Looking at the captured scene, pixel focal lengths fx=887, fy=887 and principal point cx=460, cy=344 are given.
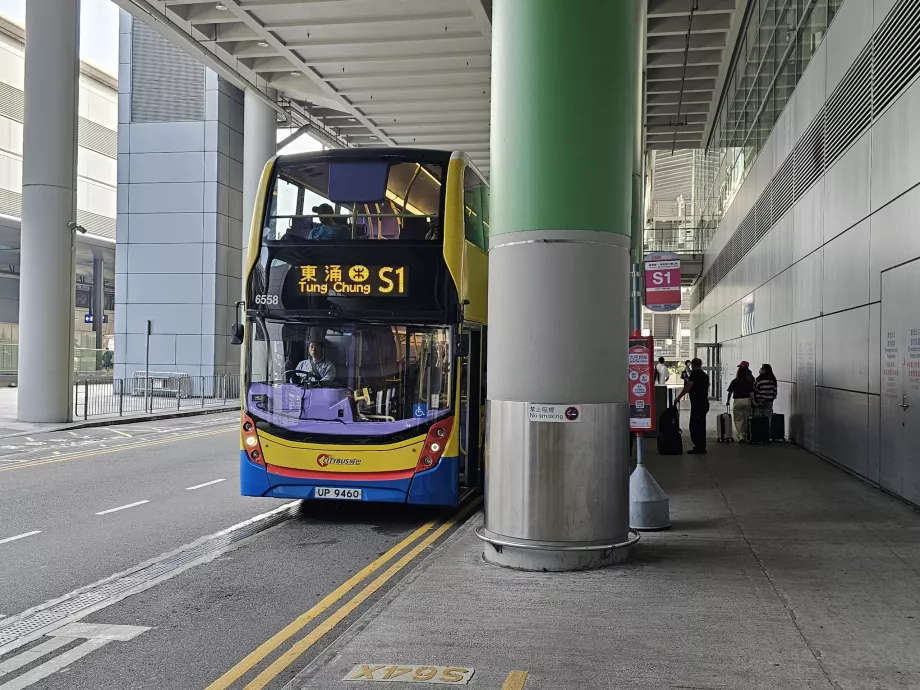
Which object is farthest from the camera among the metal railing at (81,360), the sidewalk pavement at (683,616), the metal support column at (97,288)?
the metal support column at (97,288)

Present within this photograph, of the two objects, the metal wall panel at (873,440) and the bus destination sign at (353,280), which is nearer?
the bus destination sign at (353,280)

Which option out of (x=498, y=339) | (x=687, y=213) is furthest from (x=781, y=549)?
(x=687, y=213)

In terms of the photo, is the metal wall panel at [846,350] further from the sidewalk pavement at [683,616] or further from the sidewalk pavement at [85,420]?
the sidewalk pavement at [85,420]

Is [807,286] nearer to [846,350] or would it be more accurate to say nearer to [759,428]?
[846,350]

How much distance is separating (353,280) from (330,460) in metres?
1.95

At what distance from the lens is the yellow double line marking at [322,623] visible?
4.93 meters

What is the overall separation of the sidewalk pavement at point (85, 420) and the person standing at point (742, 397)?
15478mm

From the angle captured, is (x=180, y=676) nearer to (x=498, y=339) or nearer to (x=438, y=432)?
(x=498, y=339)


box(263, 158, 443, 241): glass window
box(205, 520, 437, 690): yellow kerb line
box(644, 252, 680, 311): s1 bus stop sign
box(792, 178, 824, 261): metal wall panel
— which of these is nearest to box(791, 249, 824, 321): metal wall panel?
box(792, 178, 824, 261): metal wall panel

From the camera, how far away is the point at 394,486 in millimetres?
9445

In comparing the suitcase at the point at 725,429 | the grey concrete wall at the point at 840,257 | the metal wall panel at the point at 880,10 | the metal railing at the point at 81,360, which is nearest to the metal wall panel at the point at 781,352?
the grey concrete wall at the point at 840,257

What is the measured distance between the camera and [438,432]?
9508 mm

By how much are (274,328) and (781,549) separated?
562 cm

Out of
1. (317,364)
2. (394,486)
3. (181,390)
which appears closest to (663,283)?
(394,486)
